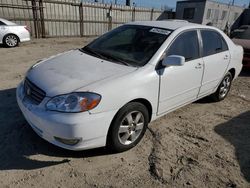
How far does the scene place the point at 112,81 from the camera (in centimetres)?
262

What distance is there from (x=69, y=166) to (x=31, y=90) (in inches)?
41.3

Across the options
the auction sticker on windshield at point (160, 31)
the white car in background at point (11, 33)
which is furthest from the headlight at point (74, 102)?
the white car in background at point (11, 33)

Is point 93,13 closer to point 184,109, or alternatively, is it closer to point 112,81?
point 184,109

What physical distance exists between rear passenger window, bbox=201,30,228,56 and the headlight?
236 centimetres

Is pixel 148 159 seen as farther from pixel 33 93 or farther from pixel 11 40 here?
pixel 11 40

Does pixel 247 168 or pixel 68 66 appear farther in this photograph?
pixel 68 66

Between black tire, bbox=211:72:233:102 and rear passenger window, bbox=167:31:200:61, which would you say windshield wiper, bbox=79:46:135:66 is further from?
black tire, bbox=211:72:233:102

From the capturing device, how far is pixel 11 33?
9867 mm

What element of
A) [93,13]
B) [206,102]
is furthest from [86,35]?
[206,102]

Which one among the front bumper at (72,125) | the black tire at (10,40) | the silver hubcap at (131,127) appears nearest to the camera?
the front bumper at (72,125)

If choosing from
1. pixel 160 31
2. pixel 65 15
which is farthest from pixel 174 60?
pixel 65 15

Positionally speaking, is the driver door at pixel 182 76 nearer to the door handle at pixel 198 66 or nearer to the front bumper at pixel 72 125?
the door handle at pixel 198 66

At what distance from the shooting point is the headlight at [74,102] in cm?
241

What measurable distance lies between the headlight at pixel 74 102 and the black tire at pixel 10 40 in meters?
8.90
